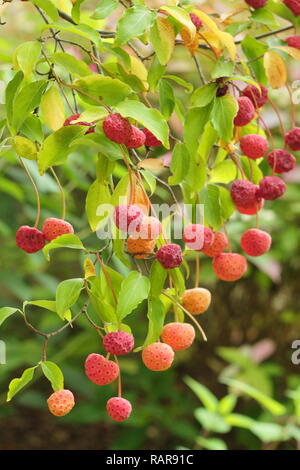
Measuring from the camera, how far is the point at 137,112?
1.88 ft

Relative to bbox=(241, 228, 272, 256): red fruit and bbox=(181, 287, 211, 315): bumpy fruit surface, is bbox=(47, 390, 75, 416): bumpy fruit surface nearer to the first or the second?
bbox=(181, 287, 211, 315): bumpy fruit surface

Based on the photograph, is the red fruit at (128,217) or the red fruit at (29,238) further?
the red fruit at (29,238)

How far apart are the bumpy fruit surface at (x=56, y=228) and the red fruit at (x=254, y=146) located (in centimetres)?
20

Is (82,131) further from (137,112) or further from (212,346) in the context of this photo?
(212,346)

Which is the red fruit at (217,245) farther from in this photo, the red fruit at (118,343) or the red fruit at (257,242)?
the red fruit at (118,343)

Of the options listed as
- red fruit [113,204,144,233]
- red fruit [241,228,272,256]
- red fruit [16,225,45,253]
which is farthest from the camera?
red fruit [241,228,272,256]

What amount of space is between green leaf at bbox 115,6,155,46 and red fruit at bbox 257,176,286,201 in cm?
19

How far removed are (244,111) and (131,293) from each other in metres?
0.22

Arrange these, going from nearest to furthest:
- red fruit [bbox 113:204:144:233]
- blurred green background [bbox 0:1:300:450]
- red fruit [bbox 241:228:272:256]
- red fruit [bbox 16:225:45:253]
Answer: red fruit [bbox 113:204:144:233], red fruit [bbox 16:225:45:253], red fruit [bbox 241:228:272:256], blurred green background [bbox 0:1:300:450]

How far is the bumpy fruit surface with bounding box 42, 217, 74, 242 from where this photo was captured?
0.64 metres

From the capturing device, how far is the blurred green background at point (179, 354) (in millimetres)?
1552

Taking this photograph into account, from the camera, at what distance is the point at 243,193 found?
2.30ft

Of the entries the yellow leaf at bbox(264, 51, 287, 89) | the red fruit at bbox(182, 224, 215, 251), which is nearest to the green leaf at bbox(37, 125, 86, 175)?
the red fruit at bbox(182, 224, 215, 251)

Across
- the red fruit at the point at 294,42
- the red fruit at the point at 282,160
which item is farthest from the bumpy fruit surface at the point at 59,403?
the red fruit at the point at 294,42
